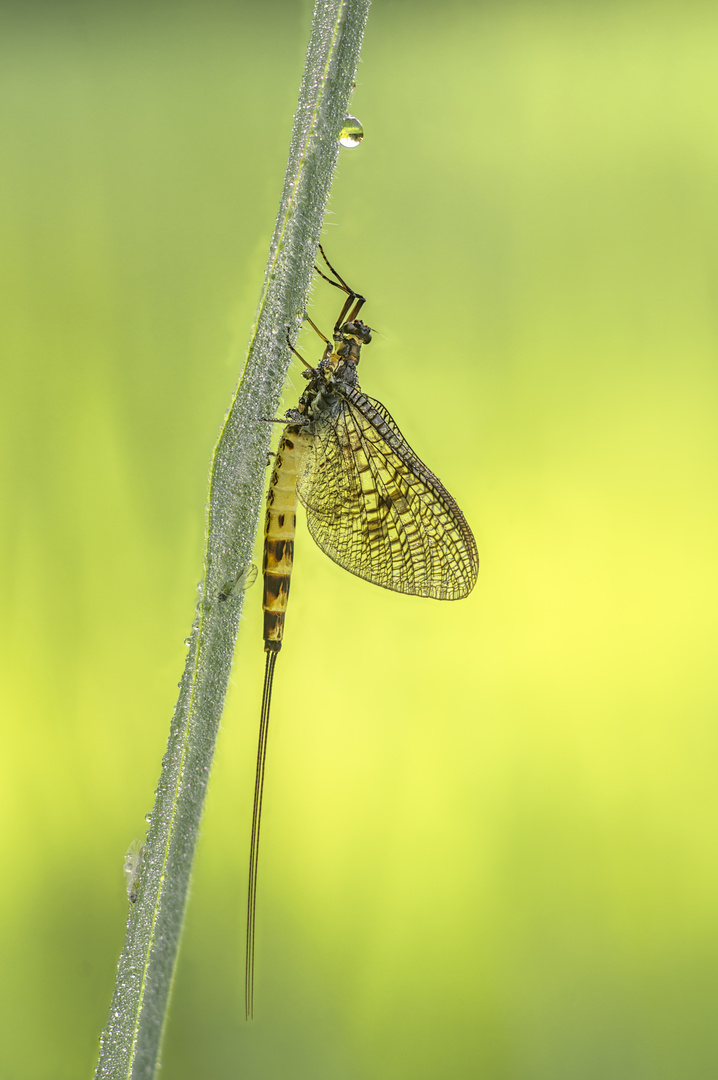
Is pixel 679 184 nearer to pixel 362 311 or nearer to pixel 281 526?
pixel 362 311

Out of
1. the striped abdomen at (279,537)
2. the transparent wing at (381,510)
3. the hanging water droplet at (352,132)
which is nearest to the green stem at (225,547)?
the hanging water droplet at (352,132)

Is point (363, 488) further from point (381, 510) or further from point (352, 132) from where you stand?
point (352, 132)

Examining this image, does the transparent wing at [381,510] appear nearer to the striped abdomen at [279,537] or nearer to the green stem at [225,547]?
the striped abdomen at [279,537]

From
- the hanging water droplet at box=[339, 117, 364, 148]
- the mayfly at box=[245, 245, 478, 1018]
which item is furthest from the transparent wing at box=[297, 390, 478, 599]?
the hanging water droplet at box=[339, 117, 364, 148]

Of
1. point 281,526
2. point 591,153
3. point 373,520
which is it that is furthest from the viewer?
point 591,153

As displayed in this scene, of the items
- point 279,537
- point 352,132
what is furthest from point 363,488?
point 352,132

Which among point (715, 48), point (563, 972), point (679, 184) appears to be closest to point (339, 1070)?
point (563, 972)

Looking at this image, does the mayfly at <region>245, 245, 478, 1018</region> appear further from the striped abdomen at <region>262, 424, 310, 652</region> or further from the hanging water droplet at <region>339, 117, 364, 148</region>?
the hanging water droplet at <region>339, 117, 364, 148</region>
